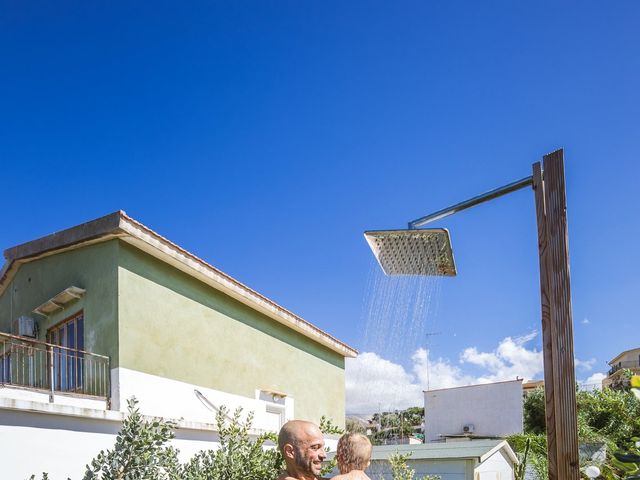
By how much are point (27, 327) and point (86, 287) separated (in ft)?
6.12

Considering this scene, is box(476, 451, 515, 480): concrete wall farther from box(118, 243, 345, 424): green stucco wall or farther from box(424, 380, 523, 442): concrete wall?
box(424, 380, 523, 442): concrete wall

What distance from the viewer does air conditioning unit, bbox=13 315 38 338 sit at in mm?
11234

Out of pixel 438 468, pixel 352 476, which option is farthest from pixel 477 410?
pixel 352 476

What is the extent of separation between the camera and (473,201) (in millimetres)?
3568

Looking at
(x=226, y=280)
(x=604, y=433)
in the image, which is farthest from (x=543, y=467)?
(x=226, y=280)

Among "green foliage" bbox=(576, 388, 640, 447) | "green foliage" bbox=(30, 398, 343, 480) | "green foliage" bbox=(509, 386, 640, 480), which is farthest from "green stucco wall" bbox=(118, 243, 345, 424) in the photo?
"green foliage" bbox=(576, 388, 640, 447)

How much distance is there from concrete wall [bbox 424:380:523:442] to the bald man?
984 inches

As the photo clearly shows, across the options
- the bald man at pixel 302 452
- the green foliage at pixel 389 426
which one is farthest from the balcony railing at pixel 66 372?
the bald man at pixel 302 452

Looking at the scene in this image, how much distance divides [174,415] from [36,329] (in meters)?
2.97

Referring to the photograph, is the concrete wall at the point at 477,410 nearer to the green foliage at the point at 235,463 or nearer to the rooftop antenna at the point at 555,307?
the green foliage at the point at 235,463

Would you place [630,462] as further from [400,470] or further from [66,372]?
[66,372]

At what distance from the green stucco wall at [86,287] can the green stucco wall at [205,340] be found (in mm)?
148

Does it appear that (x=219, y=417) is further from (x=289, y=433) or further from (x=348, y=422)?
(x=348, y=422)

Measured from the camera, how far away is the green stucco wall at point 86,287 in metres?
9.74
